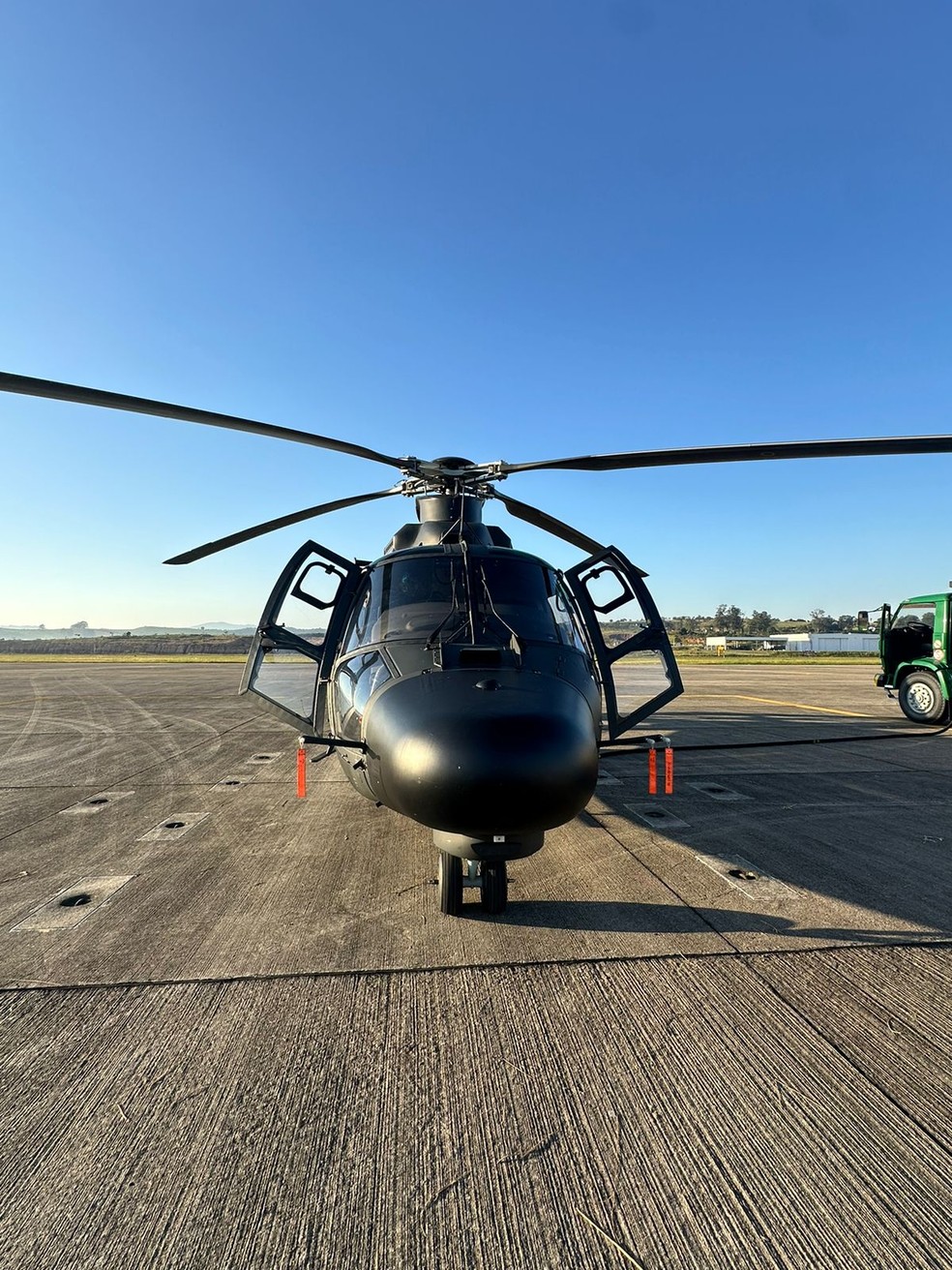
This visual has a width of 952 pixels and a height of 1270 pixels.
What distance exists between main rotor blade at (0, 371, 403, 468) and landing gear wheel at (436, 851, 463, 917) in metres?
4.10

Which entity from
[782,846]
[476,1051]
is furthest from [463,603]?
[782,846]

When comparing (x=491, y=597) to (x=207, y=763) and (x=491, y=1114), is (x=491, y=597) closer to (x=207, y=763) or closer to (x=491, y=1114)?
(x=491, y=1114)

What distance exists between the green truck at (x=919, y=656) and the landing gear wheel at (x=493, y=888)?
540 inches

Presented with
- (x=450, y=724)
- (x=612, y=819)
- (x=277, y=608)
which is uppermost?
(x=277, y=608)

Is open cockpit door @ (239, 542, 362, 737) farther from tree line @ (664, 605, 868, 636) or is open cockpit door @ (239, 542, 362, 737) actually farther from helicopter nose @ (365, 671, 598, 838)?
tree line @ (664, 605, 868, 636)

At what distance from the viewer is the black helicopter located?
131 inches

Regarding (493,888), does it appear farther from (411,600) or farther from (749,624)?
(749,624)

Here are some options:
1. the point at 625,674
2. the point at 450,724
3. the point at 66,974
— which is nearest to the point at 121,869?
the point at 66,974

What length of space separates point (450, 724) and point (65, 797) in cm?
662

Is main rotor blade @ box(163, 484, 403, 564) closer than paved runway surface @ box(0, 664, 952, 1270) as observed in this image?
No

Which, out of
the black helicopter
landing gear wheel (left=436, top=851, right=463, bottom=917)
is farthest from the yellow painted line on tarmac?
landing gear wheel (left=436, top=851, right=463, bottom=917)

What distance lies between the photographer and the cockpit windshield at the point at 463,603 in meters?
4.69

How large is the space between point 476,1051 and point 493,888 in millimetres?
1380

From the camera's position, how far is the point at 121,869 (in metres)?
5.18
